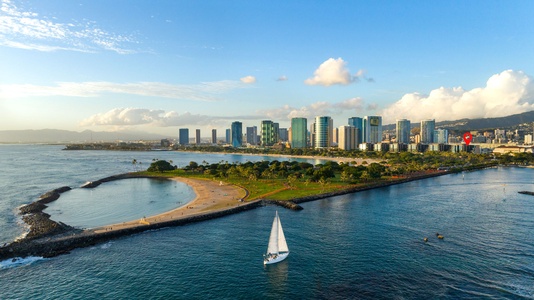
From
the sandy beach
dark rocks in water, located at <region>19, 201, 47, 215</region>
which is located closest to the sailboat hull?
the sandy beach

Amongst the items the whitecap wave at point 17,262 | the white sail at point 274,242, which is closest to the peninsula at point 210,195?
the whitecap wave at point 17,262

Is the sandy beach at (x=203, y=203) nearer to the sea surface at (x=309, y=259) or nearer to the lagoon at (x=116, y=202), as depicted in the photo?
the lagoon at (x=116, y=202)

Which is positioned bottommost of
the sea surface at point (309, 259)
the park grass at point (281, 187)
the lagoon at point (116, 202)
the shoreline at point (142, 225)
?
the sea surface at point (309, 259)

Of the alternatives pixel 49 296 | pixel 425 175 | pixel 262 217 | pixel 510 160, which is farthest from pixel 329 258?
pixel 510 160

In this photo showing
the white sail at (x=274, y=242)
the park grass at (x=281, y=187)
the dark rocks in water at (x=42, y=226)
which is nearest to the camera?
the white sail at (x=274, y=242)

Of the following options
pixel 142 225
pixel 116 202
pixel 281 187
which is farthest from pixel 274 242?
pixel 116 202

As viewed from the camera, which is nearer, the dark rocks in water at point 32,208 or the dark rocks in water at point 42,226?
the dark rocks in water at point 42,226

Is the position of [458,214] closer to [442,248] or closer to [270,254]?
[442,248]

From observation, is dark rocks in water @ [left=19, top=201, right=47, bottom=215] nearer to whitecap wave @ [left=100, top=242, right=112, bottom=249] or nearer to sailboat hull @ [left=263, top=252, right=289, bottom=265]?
whitecap wave @ [left=100, top=242, right=112, bottom=249]
